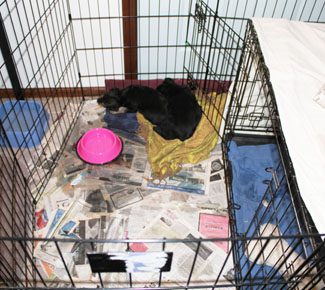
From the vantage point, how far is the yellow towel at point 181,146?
6.09 feet

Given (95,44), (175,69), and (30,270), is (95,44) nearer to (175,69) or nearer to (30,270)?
(175,69)

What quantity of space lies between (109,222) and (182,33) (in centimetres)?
128

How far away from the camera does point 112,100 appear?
6.95 ft

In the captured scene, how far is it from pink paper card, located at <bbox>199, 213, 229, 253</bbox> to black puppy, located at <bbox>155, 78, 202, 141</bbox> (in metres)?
0.49

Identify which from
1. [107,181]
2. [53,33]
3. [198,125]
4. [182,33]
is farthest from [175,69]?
[107,181]

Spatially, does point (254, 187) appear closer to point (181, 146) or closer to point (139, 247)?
point (181, 146)

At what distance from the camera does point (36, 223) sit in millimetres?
1578

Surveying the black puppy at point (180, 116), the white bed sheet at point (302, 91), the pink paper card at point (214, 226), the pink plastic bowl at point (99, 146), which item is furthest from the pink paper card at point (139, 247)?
the white bed sheet at point (302, 91)

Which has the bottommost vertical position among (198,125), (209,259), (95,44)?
(209,259)

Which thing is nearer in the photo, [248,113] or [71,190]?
[71,190]

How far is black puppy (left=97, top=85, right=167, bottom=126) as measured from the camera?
1960 mm

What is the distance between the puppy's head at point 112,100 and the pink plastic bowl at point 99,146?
0.25 m

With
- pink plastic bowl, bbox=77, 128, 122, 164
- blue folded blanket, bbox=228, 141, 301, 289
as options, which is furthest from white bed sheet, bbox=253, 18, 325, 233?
pink plastic bowl, bbox=77, 128, 122, 164

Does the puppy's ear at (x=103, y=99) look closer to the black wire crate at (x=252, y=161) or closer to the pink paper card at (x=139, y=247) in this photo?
the black wire crate at (x=252, y=161)
